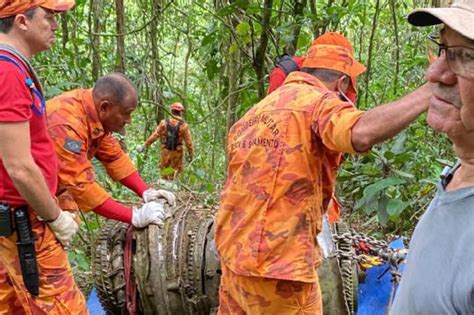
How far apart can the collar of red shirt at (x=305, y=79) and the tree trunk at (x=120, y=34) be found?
3801 millimetres

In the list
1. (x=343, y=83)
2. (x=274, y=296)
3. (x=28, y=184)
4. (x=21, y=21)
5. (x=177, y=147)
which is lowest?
(x=177, y=147)

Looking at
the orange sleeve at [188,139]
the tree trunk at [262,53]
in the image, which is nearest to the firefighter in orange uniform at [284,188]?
the tree trunk at [262,53]

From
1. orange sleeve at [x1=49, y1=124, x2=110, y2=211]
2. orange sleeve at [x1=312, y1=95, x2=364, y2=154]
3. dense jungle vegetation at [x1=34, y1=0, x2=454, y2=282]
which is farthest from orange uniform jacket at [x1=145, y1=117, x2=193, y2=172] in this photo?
orange sleeve at [x1=312, y1=95, x2=364, y2=154]

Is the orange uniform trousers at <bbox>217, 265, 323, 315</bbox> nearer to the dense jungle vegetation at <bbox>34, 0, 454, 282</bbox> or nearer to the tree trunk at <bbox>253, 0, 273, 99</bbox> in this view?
the dense jungle vegetation at <bbox>34, 0, 454, 282</bbox>

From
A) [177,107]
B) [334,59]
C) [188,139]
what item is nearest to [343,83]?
[334,59]

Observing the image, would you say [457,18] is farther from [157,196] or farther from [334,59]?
[157,196]

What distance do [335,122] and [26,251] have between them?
56.0 inches

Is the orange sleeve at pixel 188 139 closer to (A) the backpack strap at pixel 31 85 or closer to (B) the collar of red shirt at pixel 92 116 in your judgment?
(B) the collar of red shirt at pixel 92 116

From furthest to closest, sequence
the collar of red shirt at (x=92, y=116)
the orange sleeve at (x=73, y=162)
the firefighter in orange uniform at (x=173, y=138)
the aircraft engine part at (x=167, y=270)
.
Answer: the firefighter in orange uniform at (x=173, y=138) < the aircraft engine part at (x=167, y=270) < the collar of red shirt at (x=92, y=116) < the orange sleeve at (x=73, y=162)

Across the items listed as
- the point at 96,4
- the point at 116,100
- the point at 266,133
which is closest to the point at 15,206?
the point at 116,100

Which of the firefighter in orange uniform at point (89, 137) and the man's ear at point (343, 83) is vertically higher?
the man's ear at point (343, 83)

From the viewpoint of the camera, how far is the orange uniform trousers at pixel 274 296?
2615 millimetres

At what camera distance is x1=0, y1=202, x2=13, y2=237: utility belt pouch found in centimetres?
264

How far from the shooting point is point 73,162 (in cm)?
315
